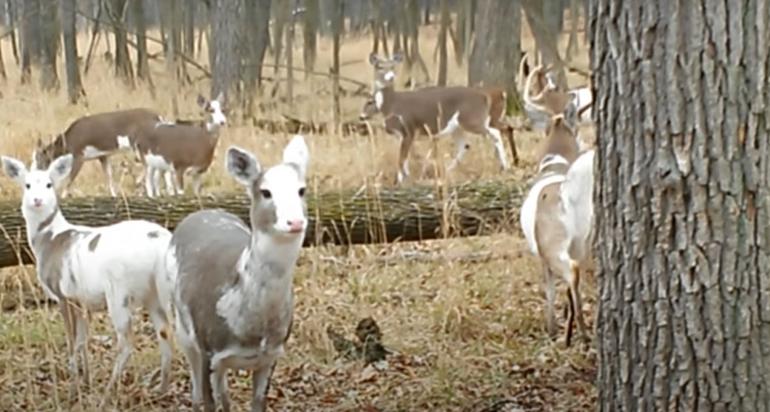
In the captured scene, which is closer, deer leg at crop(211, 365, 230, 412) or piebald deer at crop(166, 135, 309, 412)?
piebald deer at crop(166, 135, 309, 412)

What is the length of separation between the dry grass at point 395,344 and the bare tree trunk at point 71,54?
9.79m

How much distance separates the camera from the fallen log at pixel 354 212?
766 centimetres

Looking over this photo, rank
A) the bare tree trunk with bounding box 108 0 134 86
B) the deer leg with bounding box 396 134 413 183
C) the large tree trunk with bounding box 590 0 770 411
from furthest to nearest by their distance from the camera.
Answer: the bare tree trunk with bounding box 108 0 134 86
the deer leg with bounding box 396 134 413 183
the large tree trunk with bounding box 590 0 770 411

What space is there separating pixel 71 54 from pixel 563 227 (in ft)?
47.4

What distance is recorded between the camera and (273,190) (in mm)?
4387

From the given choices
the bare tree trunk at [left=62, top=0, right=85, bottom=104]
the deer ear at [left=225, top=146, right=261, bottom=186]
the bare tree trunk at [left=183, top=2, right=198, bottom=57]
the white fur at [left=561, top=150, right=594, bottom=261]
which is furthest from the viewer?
the bare tree trunk at [left=183, top=2, right=198, bottom=57]

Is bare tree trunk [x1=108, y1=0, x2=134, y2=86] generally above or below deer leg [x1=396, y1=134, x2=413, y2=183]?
above

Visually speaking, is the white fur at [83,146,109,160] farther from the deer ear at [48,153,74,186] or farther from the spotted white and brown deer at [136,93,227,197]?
the deer ear at [48,153,74,186]

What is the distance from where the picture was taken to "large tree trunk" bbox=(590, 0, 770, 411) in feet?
11.7

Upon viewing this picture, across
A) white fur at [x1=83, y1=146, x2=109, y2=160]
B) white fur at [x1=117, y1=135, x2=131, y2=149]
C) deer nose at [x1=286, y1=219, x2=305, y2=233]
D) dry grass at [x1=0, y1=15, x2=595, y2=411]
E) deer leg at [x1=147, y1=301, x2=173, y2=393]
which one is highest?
deer nose at [x1=286, y1=219, x2=305, y2=233]

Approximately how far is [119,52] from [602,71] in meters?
19.6

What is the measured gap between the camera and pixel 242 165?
179 inches

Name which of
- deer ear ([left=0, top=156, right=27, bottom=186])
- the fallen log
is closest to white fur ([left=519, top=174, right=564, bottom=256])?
the fallen log

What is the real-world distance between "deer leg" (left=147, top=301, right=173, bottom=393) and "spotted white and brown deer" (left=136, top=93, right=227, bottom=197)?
4801mm
